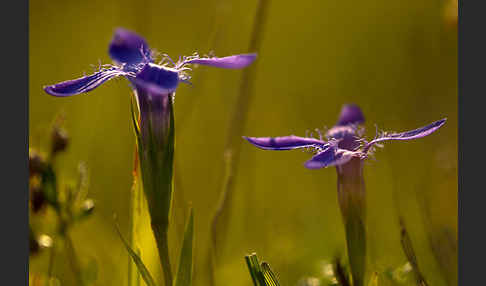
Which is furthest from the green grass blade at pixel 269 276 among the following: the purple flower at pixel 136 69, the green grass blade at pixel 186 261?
the purple flower at pixel 136 69

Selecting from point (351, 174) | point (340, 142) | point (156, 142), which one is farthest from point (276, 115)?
point (156, 142)

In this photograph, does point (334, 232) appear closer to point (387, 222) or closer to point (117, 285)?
point (387, 222)

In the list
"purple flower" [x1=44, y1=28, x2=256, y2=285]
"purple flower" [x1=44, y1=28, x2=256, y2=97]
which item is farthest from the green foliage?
"purple flower" [x1=44, y1=28, x2=256, y2=97]

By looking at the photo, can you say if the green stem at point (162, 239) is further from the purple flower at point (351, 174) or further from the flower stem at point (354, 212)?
the flower stem at point (354, 212)

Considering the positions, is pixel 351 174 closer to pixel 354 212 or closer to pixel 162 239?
pixel 354 212

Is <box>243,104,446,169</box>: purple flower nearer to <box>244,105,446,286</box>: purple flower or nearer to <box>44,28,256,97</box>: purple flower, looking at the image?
<box>244,105,446,286</box>: purple flower
